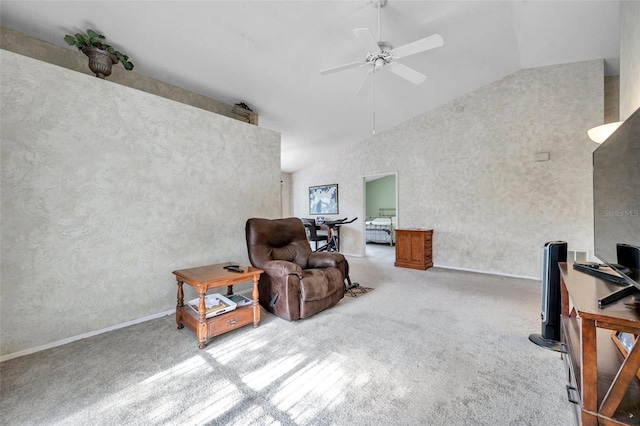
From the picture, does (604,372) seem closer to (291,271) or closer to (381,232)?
(291,271)

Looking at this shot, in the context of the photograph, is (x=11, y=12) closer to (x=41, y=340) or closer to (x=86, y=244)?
(x=86, y=244)

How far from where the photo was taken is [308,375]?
65.1 inches

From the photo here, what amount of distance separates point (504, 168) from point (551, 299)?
2.82 meters

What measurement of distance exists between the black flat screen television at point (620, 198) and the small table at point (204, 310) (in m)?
2.28

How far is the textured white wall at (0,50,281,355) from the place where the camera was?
75.0 inches

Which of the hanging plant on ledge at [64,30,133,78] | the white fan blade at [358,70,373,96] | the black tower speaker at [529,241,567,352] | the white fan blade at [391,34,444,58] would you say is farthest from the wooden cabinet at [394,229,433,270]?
the hanging plant on ledge at [64,30,133,78]

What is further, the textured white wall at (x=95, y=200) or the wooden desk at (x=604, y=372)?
the textured white wall at (x=95, y=200)

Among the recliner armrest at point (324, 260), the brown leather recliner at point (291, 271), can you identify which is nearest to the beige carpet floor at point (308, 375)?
the brown leather recliner at point (291, 271)

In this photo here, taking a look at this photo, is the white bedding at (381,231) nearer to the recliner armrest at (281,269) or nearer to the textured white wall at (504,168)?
the textured white wall at (504,168)

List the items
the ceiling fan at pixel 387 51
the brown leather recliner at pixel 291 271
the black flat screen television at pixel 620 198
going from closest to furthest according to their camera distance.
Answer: the black flat screen television at pixel 620 198 < the ceiling fan at pixel 387 51 < the brown leather recliner at pixel 291 271

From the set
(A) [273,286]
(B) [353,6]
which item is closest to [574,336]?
(A) [273,286]

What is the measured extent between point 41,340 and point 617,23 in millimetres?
6524

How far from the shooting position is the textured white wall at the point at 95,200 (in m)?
1.90

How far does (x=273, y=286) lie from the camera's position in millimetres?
2555
